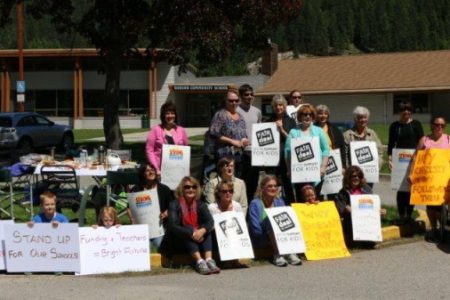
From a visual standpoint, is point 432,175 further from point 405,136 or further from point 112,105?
point 112,105

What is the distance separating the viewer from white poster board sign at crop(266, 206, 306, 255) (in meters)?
8.86

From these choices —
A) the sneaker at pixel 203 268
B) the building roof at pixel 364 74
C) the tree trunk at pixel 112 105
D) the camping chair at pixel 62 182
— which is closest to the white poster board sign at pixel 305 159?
the sneaker at pixel 203 268

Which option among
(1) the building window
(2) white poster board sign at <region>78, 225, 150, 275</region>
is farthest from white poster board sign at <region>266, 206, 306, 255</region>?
(1) the building window

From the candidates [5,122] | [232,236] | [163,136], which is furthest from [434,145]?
[5,122]

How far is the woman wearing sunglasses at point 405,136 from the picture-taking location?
1075cm

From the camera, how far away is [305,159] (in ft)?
32.3

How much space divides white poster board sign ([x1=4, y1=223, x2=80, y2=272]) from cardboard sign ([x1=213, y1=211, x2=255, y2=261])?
162cm

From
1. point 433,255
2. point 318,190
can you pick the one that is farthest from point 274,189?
point 433,255

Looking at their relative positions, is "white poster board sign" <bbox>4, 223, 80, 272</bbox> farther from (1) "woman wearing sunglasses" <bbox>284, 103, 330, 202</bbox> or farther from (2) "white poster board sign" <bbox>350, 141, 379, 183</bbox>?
(2) "white poster board sign" <bbox>350, 141, 379, 183</bbox>

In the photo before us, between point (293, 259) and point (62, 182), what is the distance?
→ 484cm

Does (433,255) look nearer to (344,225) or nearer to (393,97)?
(344,225)

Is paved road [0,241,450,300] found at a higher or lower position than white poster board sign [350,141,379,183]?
lower

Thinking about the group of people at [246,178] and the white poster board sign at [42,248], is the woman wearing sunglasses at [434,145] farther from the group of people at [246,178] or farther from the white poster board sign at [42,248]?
the white poster board sign at [42,248]

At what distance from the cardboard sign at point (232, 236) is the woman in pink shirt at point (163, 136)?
1.57 meters
